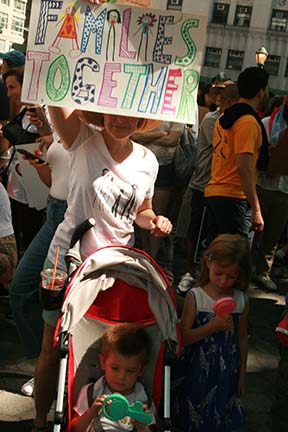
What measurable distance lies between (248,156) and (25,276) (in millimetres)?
1811

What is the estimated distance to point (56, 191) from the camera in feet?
10.7

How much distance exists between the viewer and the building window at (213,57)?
Result: 44188 mm

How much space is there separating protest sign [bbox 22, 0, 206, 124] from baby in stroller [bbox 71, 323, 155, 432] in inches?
38.1

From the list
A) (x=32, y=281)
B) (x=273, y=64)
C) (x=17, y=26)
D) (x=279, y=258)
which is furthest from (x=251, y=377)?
(x=17, y=26)

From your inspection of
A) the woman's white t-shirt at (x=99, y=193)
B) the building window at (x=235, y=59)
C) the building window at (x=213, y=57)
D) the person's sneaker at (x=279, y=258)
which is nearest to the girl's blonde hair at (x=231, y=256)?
the woman's white t-shirt at (x=99, y=193)

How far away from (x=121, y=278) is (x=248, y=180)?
1633 millimetres

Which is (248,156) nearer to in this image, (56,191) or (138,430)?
(56,191)

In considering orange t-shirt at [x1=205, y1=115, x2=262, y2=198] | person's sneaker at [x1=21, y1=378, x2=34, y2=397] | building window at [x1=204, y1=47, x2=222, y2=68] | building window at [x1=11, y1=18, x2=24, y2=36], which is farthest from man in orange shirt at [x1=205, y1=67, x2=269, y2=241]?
building window at [x1=11, y1=18, x2=24, y2=36]

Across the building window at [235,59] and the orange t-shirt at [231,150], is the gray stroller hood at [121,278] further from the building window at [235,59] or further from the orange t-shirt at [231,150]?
the building window at [235,59]

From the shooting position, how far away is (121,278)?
285 centimetres

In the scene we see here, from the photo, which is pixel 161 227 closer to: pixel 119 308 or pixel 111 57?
pixel 119 308

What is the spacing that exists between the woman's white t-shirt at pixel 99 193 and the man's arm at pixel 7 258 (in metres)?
0.46

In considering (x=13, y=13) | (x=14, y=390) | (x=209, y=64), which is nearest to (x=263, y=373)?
(x=14, y=390)

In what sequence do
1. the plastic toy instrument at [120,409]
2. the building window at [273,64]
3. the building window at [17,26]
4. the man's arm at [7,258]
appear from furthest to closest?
the building window at [17,26]
the building window at [273,64]
the man's arm at [7,258]
the plastic toy instrument at [120,409]
